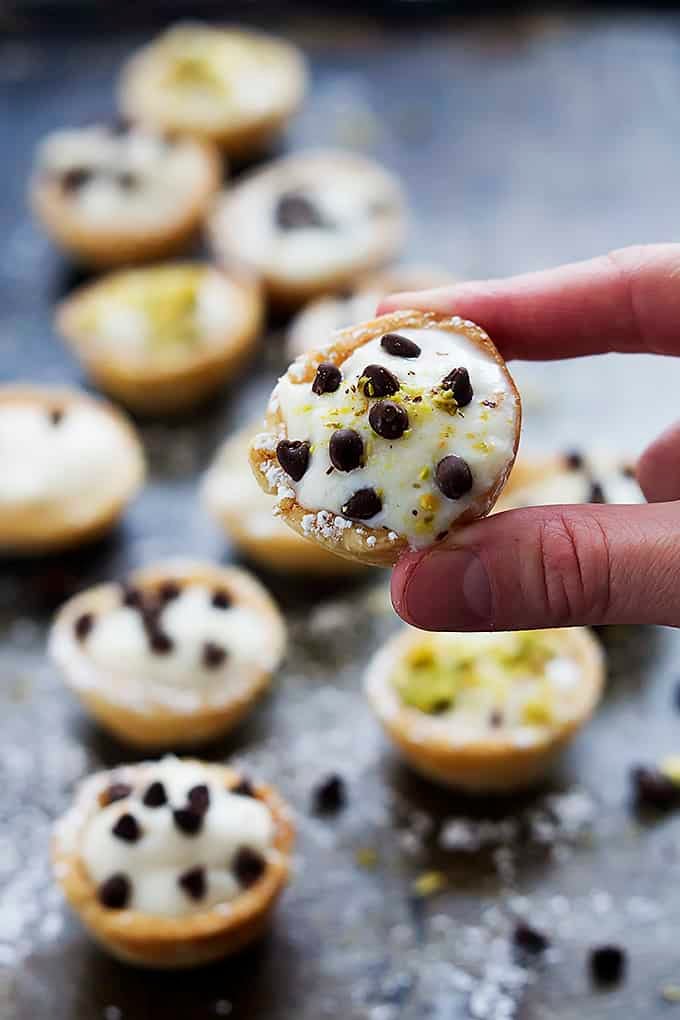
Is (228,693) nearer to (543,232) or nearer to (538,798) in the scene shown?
(538,798)

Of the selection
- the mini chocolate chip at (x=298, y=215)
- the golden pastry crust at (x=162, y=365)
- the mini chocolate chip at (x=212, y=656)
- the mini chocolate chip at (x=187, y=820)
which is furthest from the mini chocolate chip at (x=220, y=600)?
the mini chocolate chip at (x=298, y=215)

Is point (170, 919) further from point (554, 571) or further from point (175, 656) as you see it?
point (554, 571)

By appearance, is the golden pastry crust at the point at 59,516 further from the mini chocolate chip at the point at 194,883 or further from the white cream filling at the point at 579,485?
the mini chocolate chip at the point at 194,883

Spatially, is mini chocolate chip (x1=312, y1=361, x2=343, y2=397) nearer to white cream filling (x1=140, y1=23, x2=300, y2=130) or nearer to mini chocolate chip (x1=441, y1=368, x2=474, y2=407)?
mini chocolate chip (x1=441, y1=368, x2=474, y2=407)

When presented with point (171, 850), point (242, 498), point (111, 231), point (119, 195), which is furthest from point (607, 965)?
point (119, 195)

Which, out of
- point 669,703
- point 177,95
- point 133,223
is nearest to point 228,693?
point 669,703
